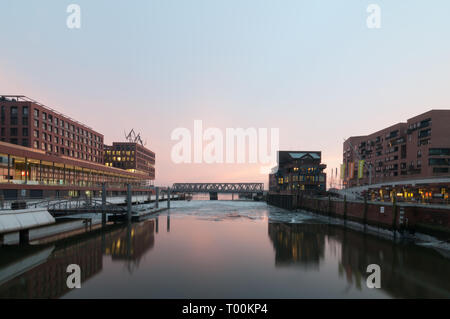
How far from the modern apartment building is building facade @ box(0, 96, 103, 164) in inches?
3832

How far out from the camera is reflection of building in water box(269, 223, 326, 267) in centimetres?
2704

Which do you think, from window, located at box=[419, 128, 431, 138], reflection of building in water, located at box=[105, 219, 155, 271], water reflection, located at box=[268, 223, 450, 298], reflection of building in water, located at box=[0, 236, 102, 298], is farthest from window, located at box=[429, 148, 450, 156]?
reflection of building in water, located at box=[0, 236, 102, 298]

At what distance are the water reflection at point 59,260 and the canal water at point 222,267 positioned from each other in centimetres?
7

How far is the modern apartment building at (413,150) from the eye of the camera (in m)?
77.6

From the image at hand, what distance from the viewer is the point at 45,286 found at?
61.5 ft

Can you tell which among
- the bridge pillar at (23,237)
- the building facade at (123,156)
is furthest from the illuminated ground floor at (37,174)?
the building facade at (123,156)

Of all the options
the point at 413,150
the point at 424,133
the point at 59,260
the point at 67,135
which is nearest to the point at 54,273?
the point at 59,260

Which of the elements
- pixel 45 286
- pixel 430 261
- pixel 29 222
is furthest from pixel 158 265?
pixel 430 261

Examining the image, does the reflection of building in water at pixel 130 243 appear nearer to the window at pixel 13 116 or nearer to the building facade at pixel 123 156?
the window at pixel 13 116

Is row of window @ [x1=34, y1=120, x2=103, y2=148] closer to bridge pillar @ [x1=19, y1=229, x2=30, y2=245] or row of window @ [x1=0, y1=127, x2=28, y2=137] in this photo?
row of window @ [x1=0, y1=127, x2=28, y2=137]

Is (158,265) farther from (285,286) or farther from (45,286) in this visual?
(285,286)

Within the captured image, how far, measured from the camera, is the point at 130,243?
34094 mm
